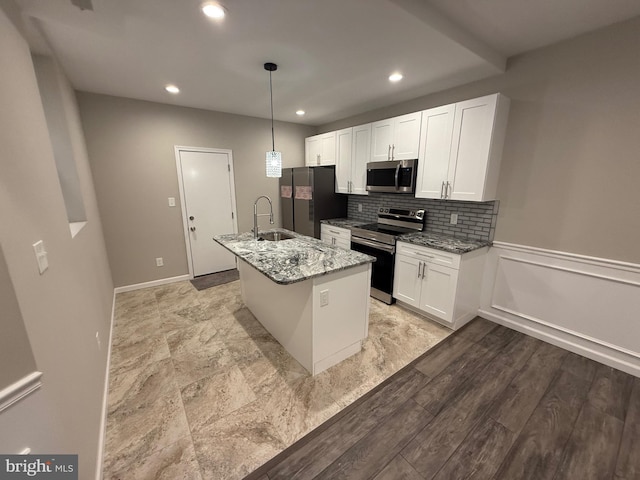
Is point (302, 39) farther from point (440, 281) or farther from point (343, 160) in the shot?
→ point (440, 281)

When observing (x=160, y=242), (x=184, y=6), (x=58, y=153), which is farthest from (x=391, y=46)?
(x=160, y=242)

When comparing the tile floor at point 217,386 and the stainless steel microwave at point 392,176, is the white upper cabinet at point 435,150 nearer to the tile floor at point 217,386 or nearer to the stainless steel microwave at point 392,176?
the stainless steel microwave at point 392,176

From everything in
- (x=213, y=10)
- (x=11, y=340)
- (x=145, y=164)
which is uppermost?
(x=213, y=10)

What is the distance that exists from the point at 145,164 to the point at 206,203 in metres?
0.93

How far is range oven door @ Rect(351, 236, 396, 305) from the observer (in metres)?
3.10

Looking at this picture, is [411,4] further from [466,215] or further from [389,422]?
[389,422]

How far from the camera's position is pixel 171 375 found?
208 centimetres

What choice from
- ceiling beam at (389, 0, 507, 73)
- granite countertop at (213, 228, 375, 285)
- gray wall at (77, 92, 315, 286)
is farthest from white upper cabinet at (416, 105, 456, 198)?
gray wall at (77, 92, 315, 286)

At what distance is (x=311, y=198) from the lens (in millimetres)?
4027

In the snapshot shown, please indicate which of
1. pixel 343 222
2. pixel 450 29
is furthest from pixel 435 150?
pixel 343 222

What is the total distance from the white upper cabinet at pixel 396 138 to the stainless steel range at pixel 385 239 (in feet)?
2.47

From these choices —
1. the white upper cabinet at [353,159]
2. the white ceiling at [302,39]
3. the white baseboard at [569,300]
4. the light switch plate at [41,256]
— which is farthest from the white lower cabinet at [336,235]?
the light switch plate at [41,256]

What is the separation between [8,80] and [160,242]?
2.95 m

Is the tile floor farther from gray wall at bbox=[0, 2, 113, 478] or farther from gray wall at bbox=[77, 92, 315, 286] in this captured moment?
gray wall at bbox=[77, 92, 315, 286]
